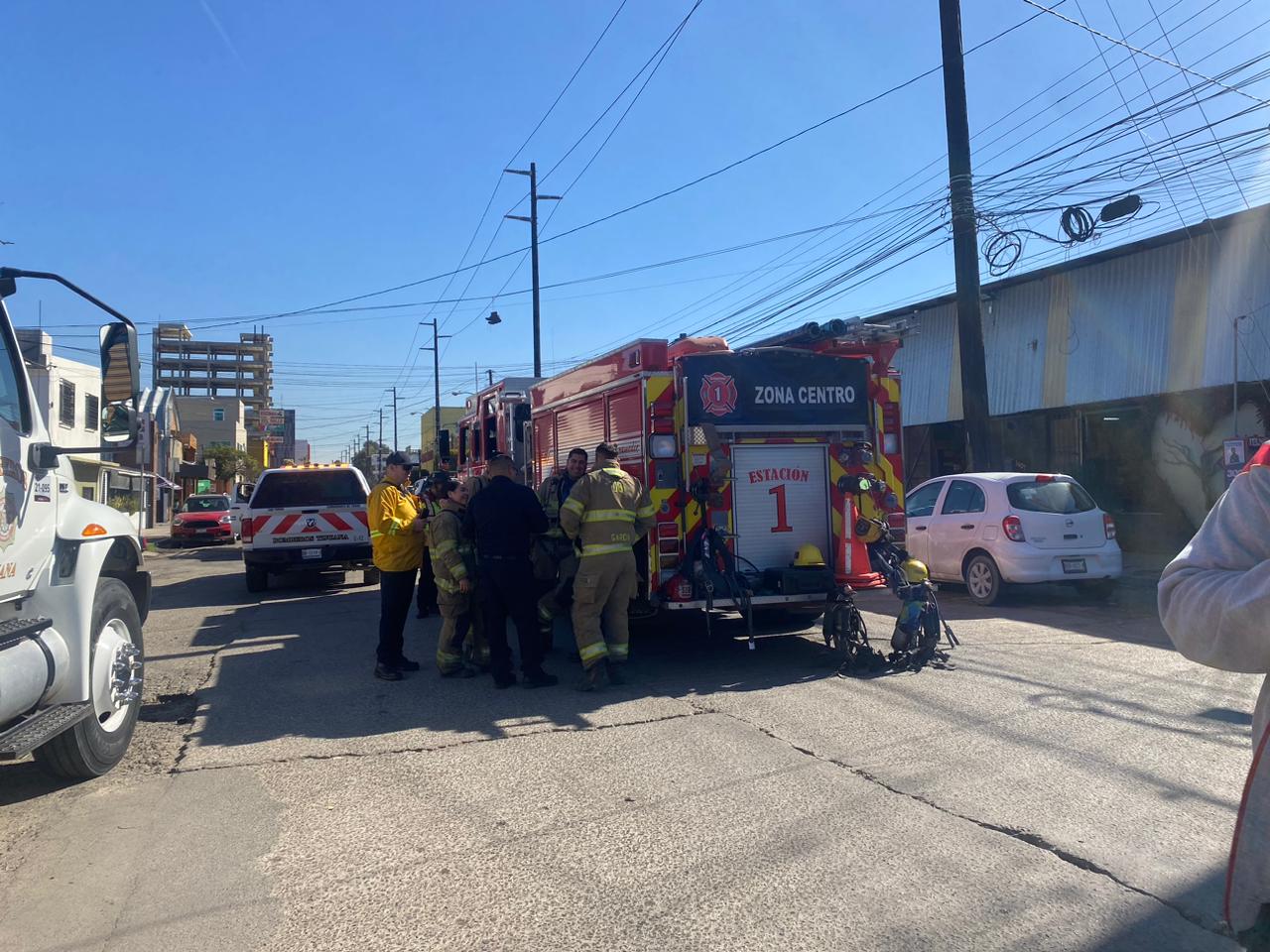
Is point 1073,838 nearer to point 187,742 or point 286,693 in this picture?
point 187,742

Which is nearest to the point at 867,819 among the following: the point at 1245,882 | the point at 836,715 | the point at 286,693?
the point at 836,715

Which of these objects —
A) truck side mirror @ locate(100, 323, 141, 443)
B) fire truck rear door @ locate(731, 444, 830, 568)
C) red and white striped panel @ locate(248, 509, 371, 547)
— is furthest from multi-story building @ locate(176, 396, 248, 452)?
truck side mirror @ locate(100, 323, 141, 443)

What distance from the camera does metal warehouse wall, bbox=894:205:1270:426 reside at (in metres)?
14.9

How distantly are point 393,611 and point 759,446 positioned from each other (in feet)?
11.3

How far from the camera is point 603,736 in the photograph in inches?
237

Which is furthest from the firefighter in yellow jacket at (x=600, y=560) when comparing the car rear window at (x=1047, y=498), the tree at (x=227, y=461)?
the tree at (x=227, y=461)

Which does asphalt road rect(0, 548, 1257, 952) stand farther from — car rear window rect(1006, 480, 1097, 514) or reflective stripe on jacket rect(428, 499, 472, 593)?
car rear window rect(1006, 480, 1097, 514)

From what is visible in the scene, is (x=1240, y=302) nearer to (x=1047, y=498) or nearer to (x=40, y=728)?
(x=1047, y=498)

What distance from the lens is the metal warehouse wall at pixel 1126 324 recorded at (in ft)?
48.8

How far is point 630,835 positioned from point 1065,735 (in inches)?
117

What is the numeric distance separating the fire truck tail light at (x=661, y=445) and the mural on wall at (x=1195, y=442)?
1171cm

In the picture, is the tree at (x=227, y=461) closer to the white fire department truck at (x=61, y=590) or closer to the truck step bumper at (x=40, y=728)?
the white fire department truck at (x=61, y=590)

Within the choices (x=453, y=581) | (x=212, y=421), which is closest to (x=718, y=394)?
(x=453, y=581)

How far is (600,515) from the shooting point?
7309 mm
